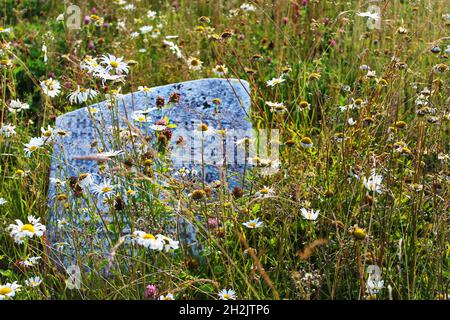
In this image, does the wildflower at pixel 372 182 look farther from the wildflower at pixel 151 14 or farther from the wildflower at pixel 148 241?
the wildflower at pixel 151 14

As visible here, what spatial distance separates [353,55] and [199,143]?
66.7 inches

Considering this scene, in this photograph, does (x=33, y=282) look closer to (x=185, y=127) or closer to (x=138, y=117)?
(x=138, y=117)

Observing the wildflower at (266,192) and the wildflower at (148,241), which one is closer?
the wildflower at (148,241)

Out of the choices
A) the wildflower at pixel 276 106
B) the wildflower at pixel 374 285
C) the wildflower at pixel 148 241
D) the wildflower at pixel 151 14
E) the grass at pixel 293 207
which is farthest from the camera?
the wildflower at pixel 151 14

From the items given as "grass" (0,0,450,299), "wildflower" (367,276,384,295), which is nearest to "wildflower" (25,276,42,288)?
"grass" (0,0,450,299)

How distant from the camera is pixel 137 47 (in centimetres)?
486

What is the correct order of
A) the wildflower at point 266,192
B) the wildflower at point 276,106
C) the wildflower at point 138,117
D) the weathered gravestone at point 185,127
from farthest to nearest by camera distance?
the weathered gravestone at point 185,127 → the wildflower at point 276,106 → the wildflower at point 138,117 → the wildflower at point 266,192

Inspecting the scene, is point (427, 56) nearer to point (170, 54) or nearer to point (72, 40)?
point (170, 54)

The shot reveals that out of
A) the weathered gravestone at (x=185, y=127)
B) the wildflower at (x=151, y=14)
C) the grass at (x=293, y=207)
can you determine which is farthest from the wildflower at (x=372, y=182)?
the wildflower at (x=151, y=14)

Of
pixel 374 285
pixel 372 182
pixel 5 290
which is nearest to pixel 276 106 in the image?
pixel 372 182

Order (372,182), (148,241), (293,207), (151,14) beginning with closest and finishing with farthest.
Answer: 1. (148,241)
2. (372,182)
3. (293,207)
4. (151,14)

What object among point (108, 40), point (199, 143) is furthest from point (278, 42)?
point (199, 143)
